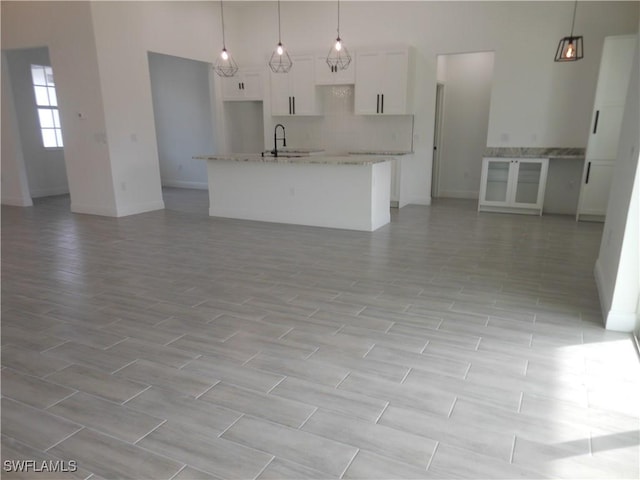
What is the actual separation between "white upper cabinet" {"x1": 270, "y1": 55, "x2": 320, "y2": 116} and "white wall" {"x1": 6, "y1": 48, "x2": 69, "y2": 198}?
4431 millimetres

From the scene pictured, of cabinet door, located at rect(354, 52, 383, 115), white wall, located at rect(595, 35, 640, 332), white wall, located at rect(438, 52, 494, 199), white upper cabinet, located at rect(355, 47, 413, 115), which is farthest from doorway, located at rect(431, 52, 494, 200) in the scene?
white wall, located at rect(595, 35, 640, 332)

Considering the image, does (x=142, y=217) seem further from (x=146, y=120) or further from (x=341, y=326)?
(x=341, y=326)

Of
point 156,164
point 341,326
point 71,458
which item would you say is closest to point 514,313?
point 341,326

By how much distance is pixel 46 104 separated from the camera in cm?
845

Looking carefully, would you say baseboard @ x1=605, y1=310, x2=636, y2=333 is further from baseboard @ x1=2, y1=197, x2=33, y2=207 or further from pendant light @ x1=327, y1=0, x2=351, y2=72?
baseboard @ x1=2, y1=197, x2=33, y2=207

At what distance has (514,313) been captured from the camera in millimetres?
3104

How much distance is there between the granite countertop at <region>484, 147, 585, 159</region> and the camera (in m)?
6.49

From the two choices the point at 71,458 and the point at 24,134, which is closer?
the point at 71,458

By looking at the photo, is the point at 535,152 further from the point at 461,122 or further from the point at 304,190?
the point at 304,190

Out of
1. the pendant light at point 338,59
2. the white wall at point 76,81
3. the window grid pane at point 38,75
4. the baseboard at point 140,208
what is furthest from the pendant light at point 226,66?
the window grid pane at point 38,75

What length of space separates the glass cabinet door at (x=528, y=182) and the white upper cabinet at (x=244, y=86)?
4.87m

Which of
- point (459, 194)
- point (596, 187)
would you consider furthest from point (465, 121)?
point (596, 187)

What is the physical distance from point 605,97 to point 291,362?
18.8 feet

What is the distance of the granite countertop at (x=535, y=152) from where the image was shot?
6488 mm
